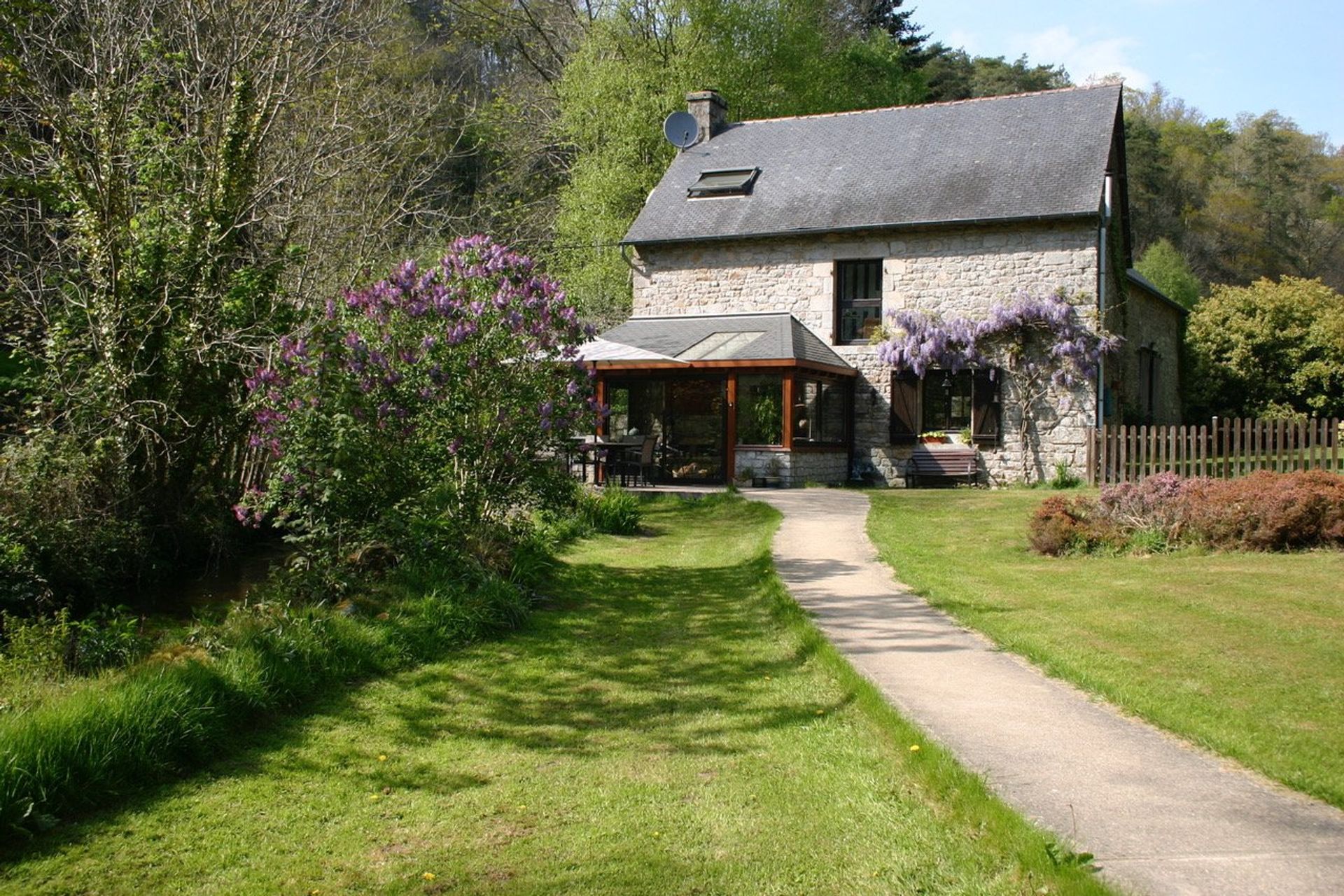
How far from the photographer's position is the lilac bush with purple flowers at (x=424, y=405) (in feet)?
25.7

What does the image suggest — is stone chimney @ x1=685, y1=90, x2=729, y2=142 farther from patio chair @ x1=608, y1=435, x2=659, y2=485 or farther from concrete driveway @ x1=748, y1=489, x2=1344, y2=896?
concrete driveway @ x1=748, y1=489, x2=1344, y2=896

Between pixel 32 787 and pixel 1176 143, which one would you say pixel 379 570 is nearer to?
pixel 32 787

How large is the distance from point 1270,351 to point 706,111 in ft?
47.4

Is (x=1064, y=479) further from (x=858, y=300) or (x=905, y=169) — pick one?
(x=905, y=169)

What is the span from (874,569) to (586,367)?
125 inches

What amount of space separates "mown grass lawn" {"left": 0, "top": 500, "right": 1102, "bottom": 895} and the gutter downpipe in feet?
44.7

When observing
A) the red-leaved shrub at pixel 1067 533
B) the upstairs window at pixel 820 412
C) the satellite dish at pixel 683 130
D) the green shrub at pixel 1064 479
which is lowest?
the red-leaved shrub at pixel 1067 533

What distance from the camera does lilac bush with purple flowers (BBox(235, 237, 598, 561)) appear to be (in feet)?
25.7

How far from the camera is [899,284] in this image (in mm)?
20047

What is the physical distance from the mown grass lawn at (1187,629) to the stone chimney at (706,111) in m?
14.9

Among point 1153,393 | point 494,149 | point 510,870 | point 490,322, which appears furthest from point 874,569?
point 494,149

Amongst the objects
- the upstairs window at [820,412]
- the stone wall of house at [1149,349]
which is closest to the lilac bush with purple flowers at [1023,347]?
the upstairs window at [820,412]

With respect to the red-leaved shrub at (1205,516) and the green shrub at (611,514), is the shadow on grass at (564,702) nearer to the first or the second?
the green shrub at (611,514)

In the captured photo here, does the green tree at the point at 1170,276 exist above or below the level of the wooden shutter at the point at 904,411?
above
